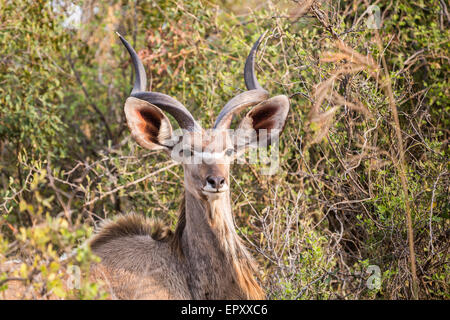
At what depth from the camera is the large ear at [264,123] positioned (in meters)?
4.66

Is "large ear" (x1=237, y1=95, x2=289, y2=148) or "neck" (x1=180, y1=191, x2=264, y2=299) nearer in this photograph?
"neck" (x1=180, y1=191, x2=264, y2=299)

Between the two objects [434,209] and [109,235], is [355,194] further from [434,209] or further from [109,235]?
[109,235]

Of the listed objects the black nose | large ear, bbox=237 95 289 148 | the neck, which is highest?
large ear, bbox=237 95 289 148

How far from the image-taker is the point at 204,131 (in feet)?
14.9

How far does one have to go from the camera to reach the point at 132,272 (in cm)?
425

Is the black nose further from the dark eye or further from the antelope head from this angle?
the dark eye

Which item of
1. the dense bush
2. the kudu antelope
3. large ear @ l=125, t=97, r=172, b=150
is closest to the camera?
the kudu antelope

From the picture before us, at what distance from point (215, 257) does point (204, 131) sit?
96 cm

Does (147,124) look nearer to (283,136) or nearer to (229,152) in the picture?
(229,152)

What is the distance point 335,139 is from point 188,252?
156 cm

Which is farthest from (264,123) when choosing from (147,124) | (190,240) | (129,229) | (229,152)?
(129,229)

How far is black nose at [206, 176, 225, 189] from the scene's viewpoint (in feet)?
13.2

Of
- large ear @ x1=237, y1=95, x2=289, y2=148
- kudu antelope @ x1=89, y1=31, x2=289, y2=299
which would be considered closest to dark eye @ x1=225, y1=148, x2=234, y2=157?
kudu antelope @ x1=89, y1=31, x2=289, y2=299

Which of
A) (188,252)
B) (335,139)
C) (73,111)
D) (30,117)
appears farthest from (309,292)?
(73,111)
